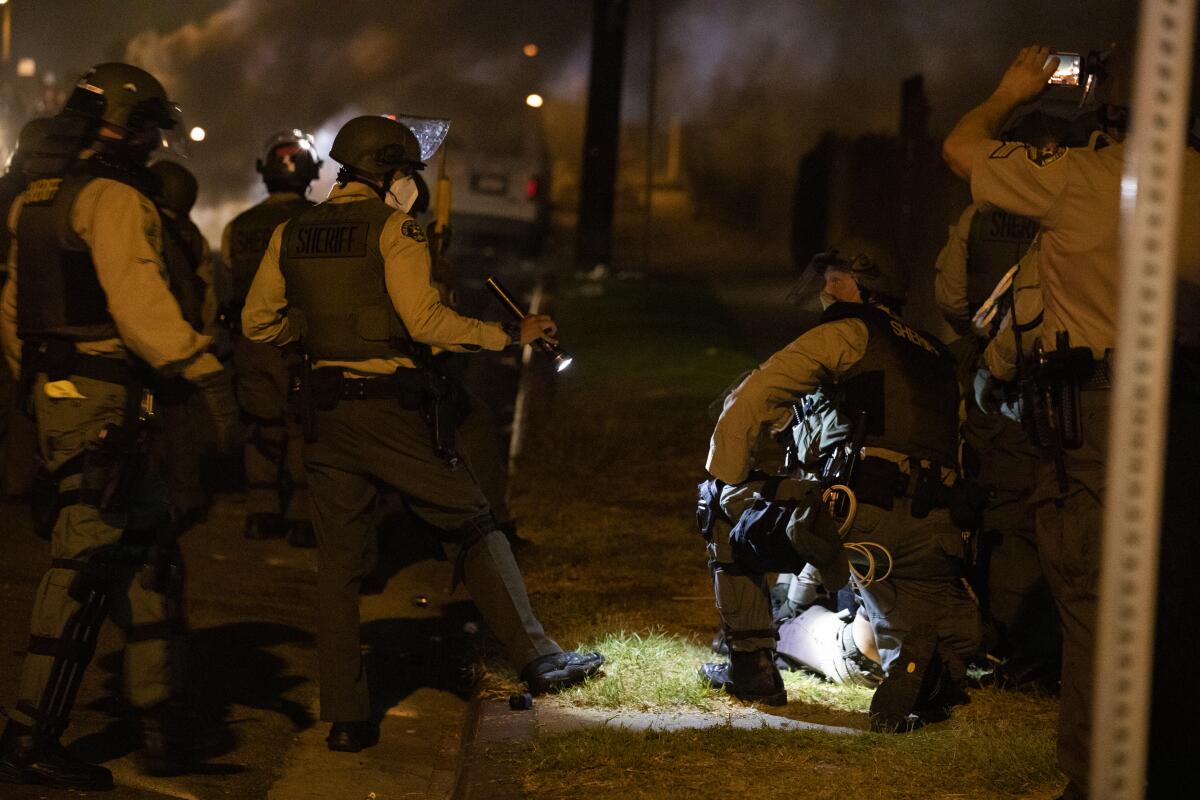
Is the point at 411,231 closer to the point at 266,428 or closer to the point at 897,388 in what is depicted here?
the point at 897,388

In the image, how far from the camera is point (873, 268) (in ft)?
18.0

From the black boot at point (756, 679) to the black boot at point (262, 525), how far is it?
139 inches

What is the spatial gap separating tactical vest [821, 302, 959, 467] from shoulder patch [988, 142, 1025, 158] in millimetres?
1168

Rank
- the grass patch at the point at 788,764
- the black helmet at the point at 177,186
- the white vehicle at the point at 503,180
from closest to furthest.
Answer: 1. the grass patch at the point at 788,764
2. the black helmet at the point at 177,186
3. the white vehicle at the point at 503,180

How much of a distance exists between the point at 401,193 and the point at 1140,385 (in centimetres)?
391

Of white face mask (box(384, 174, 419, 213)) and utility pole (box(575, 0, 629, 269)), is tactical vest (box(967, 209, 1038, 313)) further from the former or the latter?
utility pole (box(575, 0, 629, 269))

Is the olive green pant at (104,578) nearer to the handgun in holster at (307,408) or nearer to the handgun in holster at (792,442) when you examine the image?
the handgun in holster at (307,408)

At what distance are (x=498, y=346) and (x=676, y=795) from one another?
1684 millimetres

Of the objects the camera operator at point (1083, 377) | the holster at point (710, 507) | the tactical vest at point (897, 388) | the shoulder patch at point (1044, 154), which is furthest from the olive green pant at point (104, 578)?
the shoulder patch at point (1044, 154)

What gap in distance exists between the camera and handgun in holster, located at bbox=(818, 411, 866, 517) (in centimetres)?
530

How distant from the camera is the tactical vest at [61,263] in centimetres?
475

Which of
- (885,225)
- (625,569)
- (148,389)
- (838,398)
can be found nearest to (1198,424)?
(838,398)

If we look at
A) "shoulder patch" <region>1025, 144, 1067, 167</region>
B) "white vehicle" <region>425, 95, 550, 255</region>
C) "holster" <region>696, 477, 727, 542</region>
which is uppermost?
"white vehicle" <region>425, 95, 550, 255</region>

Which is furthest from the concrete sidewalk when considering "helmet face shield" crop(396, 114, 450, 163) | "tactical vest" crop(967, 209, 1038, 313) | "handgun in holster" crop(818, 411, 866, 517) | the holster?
"helmet face shield" crop(396, 114, 450, 163)
